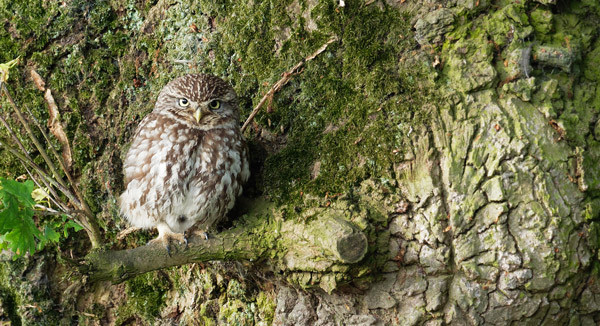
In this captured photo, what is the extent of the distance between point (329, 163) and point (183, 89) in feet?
3.03

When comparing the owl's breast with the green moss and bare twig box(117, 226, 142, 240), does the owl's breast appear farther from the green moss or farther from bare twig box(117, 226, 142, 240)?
the green moss

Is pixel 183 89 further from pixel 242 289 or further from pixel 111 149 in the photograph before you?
pixel 242 289

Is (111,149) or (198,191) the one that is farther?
(111,149)

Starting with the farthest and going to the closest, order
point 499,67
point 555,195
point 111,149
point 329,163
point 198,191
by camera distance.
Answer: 1. point 111,149
2. point 198,191
3. point 329,163
4. point 499,67
5. point 555,195

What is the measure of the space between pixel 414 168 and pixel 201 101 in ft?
3.96

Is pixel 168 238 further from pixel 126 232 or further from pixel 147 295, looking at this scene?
pixel 147 295

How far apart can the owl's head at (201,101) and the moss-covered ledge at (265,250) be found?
0.65 meters

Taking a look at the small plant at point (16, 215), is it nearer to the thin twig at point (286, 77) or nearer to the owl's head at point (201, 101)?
the owl's head at point (201, 101)

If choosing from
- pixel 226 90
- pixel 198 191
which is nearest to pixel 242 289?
pixel 198 191

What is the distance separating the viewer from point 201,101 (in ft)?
9.34

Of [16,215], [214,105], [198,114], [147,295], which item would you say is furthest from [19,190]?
[147,295]

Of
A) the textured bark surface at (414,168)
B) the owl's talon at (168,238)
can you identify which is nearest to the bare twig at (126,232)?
the owl's talon at (168,238)

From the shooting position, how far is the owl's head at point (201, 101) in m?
2.83

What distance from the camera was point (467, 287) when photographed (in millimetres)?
2281
